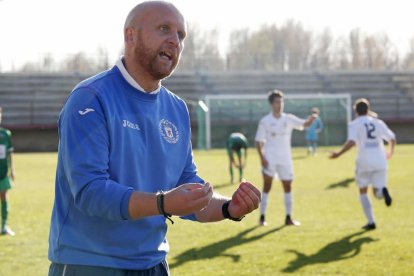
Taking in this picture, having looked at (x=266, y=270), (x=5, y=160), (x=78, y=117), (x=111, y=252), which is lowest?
(x=266, y=270)

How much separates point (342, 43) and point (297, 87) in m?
34.7

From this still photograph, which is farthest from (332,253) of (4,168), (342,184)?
(342,184)

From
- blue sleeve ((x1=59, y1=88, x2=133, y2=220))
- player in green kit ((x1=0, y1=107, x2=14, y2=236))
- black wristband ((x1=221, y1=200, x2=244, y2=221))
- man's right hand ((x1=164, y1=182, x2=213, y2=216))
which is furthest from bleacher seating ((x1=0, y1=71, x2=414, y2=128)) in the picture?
man's right hand ((x1=164, y1=182, x2=213, y2=216))

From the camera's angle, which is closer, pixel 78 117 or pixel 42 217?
pixel 78 117

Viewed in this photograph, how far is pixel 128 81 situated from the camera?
11.2 ft

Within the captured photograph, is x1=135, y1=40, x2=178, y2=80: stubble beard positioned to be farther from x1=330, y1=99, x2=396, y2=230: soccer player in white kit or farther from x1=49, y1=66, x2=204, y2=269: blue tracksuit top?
x1=330, y1=99, x2=396, y2=230: soccer player in white kit

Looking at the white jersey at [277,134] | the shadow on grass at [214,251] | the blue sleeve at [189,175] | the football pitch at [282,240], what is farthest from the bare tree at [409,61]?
the blue sleeve at [189,175]

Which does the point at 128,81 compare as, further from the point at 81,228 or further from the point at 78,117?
the point at 81,228

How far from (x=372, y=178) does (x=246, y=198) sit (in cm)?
991

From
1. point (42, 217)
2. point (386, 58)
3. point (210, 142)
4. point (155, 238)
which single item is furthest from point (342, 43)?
point (155, 238)

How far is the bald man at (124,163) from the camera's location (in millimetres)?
3064

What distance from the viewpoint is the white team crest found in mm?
3496

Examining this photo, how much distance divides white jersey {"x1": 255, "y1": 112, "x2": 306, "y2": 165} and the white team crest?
9.96 m

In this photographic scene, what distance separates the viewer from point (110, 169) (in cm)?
325
